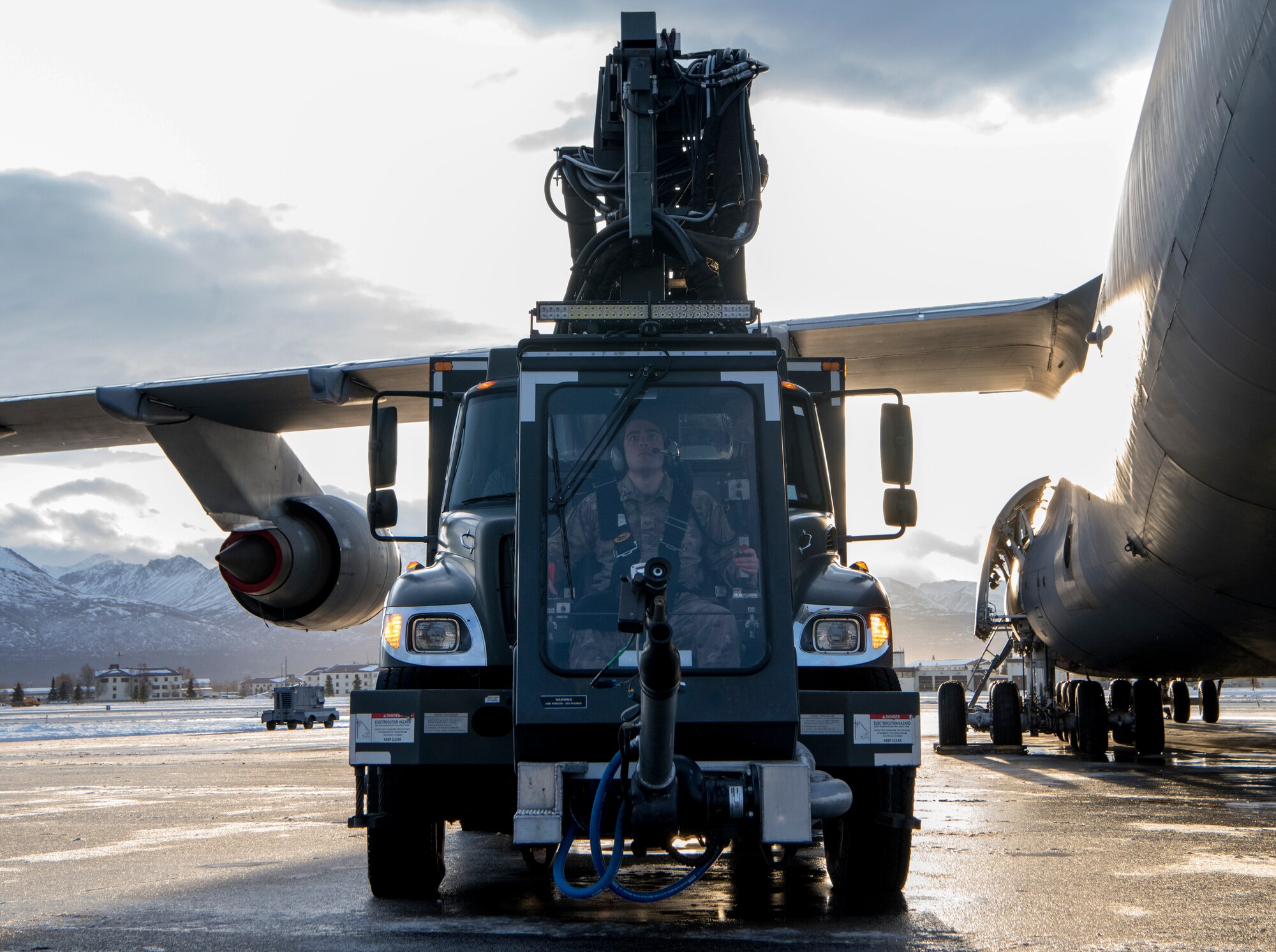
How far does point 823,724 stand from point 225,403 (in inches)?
289

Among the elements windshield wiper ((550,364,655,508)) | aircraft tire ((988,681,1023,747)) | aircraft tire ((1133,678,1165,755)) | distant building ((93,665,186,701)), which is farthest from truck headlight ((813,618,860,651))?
distant building ((93,665,186,701))

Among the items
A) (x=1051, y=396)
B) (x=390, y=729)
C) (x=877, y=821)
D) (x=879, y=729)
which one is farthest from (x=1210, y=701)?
(x=390, y=729)

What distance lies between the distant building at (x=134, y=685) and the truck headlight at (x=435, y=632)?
130701mm

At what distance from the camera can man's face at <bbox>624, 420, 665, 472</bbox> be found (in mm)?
→ 5059

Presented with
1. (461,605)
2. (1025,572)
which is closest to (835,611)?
(461,605)

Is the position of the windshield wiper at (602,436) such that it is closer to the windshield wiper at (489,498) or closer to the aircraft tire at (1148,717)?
the windshield wiper at (489,498)

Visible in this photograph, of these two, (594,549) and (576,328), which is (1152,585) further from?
(594,549)

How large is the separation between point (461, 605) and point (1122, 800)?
22.6ft

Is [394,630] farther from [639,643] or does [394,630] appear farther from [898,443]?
[898,443]

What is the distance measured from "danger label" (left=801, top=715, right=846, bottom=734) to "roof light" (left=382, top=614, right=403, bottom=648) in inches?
67.5

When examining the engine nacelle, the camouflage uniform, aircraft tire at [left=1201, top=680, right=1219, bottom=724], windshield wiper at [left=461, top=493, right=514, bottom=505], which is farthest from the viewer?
aircraft tire at [left=1201, top=680, right=1219, bottom=724]

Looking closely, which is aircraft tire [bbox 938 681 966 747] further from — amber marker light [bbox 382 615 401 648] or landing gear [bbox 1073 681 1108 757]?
amber marker light [bbox 382 615 401 648]

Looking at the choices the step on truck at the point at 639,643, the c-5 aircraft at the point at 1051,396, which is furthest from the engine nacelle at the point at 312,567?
the step on truck at the point at 639,643

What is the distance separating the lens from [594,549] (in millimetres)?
4961
